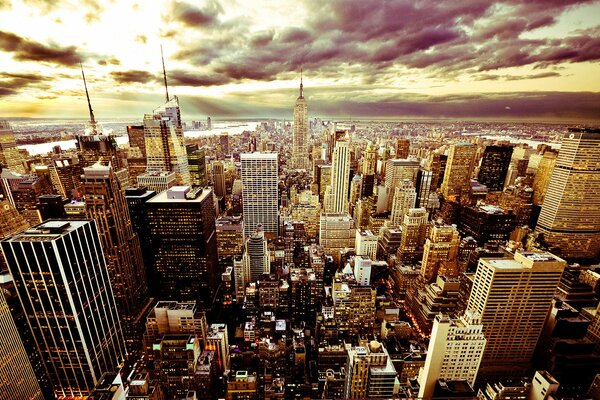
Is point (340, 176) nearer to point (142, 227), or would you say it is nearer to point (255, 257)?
point (255, 257)

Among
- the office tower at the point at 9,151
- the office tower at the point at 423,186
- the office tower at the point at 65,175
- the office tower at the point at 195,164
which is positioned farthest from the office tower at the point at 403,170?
the office tower at the point at 9,151

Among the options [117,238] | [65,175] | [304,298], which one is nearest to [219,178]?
[65,175]

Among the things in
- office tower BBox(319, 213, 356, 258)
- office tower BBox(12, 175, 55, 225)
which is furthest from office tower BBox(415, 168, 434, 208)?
office tower BBox(12, 175, 55, 225)

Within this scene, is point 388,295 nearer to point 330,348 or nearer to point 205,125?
point 330,348

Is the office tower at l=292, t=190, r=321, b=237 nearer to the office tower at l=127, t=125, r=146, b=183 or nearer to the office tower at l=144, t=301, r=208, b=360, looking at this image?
the office tower at l=144, t=301, r=208, b=360

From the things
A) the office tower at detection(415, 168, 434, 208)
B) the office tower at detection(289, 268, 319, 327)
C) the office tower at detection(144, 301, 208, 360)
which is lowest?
the office tower at detection(289, 268, 319, 327)

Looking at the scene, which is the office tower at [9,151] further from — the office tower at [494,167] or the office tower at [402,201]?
the office tower at [494,167]
